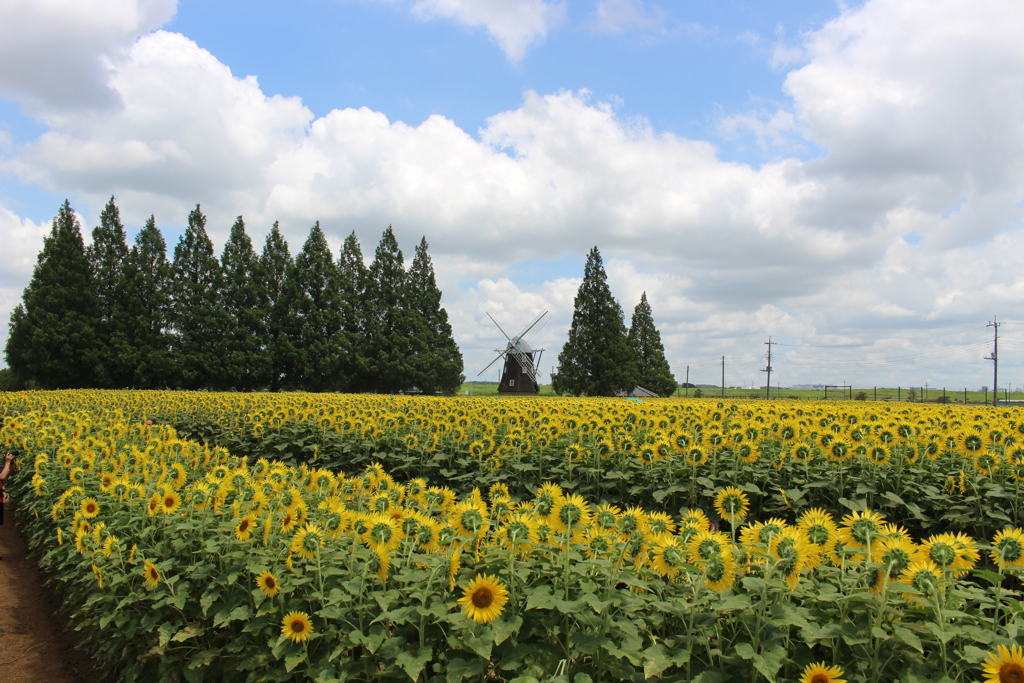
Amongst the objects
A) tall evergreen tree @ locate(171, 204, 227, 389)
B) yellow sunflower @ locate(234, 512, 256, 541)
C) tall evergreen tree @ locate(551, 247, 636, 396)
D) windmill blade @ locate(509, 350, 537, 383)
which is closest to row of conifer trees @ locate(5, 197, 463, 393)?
tall evergreen tree @ locate(171, 204, 227, 389)

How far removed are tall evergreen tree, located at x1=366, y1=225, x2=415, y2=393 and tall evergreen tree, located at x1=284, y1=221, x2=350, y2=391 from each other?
6.37 ft

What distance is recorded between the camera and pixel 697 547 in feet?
7.20

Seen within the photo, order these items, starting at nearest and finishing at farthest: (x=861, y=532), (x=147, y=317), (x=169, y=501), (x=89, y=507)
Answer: (x=861, y=532)
(x=169, y=501)
(x=89, y=507)
(x=147, y=317)

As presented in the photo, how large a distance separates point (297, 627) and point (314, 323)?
3825cm

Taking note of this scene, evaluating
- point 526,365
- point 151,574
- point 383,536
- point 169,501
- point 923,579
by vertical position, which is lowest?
point 151,574

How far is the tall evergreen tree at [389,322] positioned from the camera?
38.6 meters

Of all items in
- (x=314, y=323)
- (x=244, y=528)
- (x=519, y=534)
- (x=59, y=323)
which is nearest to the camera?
(x=519, y=534)

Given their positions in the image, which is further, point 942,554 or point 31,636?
point 31,636

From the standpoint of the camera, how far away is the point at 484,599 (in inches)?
87.1

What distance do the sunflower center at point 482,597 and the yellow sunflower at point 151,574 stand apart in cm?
178

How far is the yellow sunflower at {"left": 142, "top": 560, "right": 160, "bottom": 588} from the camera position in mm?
3074

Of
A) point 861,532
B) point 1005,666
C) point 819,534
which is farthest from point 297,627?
point 1005,666

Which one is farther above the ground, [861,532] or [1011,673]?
[861,532]

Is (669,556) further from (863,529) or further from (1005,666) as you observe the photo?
(1005,666)
